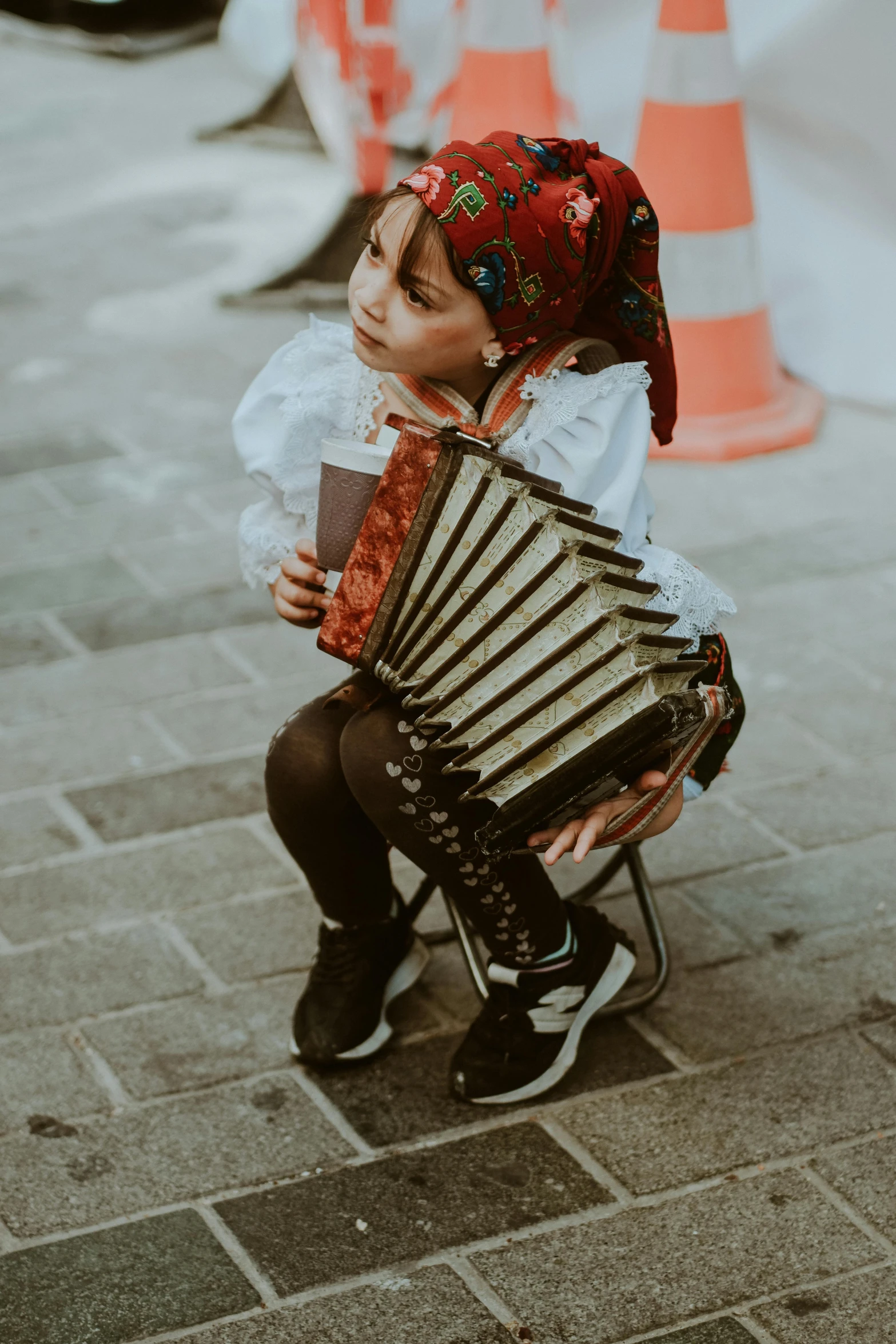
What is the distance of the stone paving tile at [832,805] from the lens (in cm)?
286

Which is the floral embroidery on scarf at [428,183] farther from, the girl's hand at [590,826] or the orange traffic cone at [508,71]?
the orange traffic cone at [508,71]

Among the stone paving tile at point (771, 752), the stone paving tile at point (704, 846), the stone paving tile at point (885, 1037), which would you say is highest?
the stone paving tile at point (885, 1037)

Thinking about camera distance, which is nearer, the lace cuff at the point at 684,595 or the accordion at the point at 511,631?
the accordion at the point at 511,631

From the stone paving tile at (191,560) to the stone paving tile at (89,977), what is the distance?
4.44 ft

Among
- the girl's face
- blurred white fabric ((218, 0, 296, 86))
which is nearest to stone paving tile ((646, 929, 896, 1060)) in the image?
the girl's face

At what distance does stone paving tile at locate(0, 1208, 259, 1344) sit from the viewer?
1843mm

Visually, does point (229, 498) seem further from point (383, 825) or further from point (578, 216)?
point (578, 216)

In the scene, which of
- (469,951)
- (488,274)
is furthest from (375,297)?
(469,951)

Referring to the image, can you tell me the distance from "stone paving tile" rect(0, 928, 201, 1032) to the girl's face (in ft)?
3.52

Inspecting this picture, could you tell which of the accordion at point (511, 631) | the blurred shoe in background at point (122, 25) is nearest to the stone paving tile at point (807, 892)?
the accordion at point (511, 631)

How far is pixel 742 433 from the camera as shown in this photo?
14.4 ft

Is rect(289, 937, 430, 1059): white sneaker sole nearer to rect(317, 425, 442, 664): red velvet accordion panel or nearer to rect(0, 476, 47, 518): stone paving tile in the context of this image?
rect(317, 425, 442, 664): red velvet accordion panel

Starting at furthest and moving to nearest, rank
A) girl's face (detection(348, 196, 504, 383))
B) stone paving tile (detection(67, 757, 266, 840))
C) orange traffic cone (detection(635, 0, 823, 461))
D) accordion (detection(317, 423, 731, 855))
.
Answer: orange traffic cone (detection(635, 0, 823, 461)), stone paving tile (detection(67, 757, 266, 840)), girl's face (detection(348, 196, 504, 383)), accordion (detection(317, 423, 731, 855))

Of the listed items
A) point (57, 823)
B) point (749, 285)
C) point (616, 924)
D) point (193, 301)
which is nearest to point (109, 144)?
point (193, 301)
